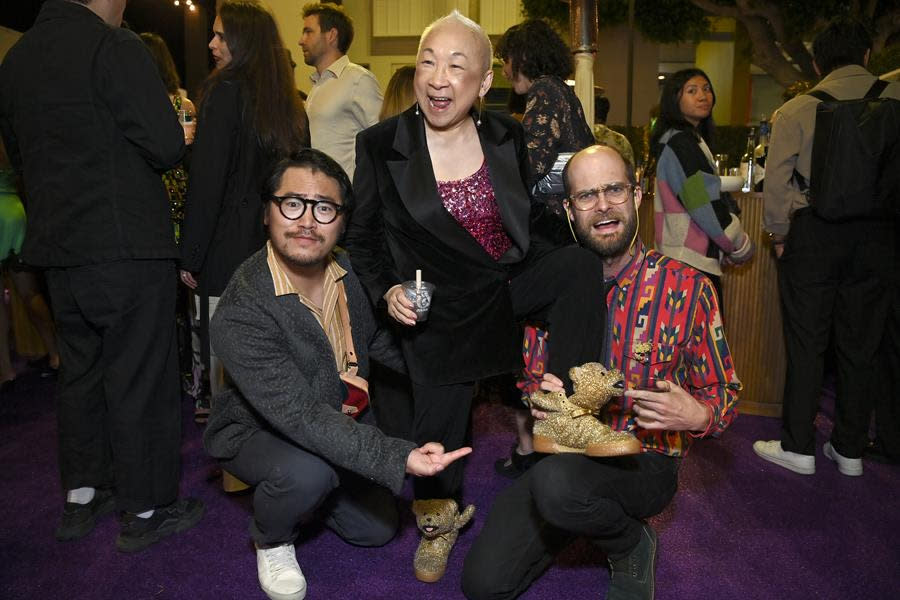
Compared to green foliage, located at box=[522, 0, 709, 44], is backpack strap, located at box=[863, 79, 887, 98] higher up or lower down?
lower down

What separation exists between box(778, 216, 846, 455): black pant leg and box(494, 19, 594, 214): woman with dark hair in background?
3.47 feet

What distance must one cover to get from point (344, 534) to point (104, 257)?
121cm

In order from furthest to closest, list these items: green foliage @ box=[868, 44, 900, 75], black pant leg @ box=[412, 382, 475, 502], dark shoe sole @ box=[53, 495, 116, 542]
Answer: green foliage @ box=[868, 44, 900, 75], dark shoe sole @ box=[53, 495, 116, 542], black pant leg @ box=[412, 382, 475, 502]

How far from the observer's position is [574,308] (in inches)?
77.6

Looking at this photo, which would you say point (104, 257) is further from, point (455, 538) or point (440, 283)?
point (455, 538)

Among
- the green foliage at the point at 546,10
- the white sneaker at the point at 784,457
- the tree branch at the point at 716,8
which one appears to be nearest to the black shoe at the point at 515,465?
the white sneaker at the point at 784,457

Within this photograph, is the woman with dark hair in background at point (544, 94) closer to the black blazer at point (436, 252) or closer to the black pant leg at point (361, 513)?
the black blazer at point (436, 252)

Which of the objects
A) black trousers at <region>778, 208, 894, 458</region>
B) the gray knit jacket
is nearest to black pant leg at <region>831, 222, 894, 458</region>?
black trousers at <region>778, 208, 894, 458</region>

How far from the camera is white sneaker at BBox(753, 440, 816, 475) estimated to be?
118 inches

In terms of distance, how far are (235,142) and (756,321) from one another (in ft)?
9.05

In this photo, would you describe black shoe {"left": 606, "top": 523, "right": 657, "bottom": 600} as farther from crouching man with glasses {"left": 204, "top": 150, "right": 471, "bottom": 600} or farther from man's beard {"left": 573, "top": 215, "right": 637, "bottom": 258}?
man's beard {"left": 573, "top": 215, "right": 637, "bottom": 258}

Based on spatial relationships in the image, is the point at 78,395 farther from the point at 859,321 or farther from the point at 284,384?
the point at 859,321

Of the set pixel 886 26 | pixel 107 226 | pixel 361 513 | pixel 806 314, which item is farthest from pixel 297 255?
pixel 886 26

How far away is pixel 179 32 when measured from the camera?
23.6ft
